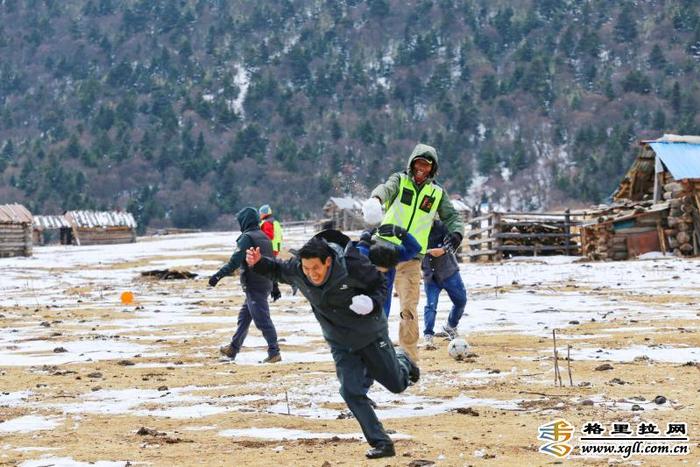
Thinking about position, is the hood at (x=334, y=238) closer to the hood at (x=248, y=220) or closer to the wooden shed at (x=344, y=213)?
the hood at (x=248, y=220)

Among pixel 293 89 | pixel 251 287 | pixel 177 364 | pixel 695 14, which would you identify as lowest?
pixel 177 364

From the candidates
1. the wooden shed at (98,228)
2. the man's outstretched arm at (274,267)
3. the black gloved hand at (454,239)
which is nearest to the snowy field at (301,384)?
the man's outstretched arm at (274,267)

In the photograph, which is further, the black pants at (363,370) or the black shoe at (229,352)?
the black shoe at (229,352)

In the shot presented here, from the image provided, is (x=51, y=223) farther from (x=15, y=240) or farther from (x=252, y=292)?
(x=252, y=292)

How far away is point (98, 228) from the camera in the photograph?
75.6 meters

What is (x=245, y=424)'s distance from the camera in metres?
7.38

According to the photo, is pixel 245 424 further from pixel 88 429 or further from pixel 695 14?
pixel 695 14

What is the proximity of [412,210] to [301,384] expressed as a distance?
183 centimetres

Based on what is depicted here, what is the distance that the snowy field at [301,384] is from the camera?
6.62m

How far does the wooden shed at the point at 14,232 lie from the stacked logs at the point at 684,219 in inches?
1261

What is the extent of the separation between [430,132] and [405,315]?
147 meters

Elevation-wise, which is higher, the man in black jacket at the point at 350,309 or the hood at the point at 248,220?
the hood at the point at 248,220

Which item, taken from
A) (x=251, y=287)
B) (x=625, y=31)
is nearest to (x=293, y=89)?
(x=625, y=31)

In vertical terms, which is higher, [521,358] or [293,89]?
[293,89]
